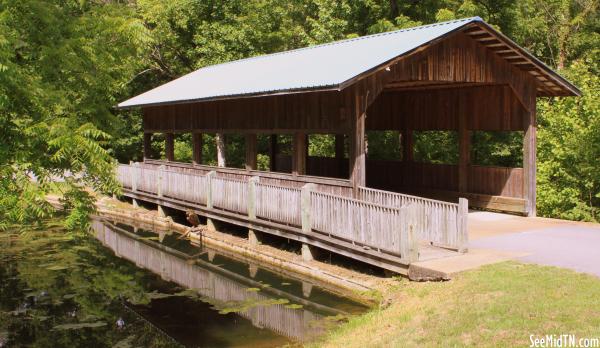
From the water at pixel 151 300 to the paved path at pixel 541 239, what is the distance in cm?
353

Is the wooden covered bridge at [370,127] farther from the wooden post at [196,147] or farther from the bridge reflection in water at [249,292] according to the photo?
the bridge reflection in water at [249,292]

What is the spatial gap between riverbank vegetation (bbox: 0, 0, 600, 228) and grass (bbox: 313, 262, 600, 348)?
15.6ft

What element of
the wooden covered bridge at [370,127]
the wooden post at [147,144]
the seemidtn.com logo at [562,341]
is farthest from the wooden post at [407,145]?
the seemidtn.com logo at [562,341]

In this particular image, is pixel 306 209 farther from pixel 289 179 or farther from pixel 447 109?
pixel 447 109

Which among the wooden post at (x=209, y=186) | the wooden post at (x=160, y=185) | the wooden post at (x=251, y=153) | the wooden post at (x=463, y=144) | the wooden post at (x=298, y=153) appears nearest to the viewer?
the wooden post at (x=298, y=153)

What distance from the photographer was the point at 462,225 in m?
11.9

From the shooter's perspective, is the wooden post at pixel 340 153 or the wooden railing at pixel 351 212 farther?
the wooden post at pixel 340 153

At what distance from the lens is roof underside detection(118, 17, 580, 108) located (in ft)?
47.4

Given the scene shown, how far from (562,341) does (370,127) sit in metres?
16.0

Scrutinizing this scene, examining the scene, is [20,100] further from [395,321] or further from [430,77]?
[430,77]

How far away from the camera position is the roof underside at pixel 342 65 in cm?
1446

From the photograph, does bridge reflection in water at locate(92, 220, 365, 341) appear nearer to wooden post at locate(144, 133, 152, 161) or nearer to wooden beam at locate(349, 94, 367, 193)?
wooden beam at locate(349, 94, 367, 193)

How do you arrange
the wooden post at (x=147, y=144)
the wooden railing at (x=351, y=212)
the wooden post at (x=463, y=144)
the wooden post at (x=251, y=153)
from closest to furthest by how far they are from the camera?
the wooden railing at (x=351, y=212), the wooden post at (x=463, y=144), the wooden post at (x=251, y=153), the wooden post at (x=147, y=144)

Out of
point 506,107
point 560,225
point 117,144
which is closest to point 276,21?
point 117,144
